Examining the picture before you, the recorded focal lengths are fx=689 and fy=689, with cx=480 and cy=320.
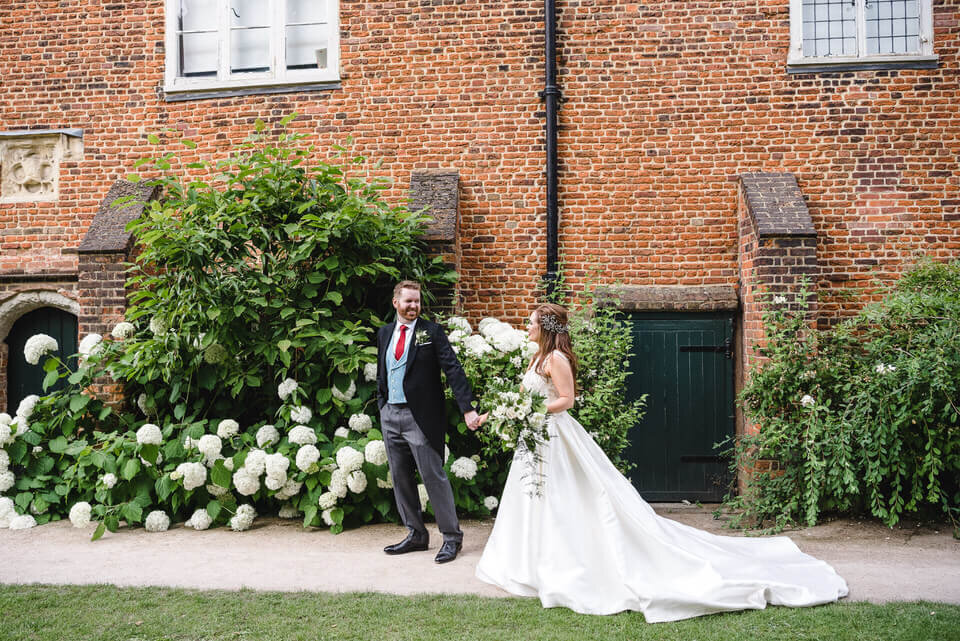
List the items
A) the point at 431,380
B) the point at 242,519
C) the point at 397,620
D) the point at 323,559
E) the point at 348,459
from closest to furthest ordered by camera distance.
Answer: the point at 397,620
the point at 323,559
the point at 431,380
the point at 348,459
the point at 242,519

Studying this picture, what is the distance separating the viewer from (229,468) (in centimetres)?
606

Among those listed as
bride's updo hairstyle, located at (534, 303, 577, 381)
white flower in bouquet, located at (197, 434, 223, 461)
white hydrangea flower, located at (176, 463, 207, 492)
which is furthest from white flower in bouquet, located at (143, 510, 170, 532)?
bride's updo hairstyle, located at (534, 303, 577, 381)

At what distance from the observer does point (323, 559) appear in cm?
514

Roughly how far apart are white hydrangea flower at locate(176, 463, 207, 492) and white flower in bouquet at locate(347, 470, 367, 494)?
1.28 metres

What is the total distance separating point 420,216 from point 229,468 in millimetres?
2987

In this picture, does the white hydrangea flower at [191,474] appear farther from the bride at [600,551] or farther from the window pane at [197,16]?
the window pane at [197,16]

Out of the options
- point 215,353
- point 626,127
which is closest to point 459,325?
point 215,353

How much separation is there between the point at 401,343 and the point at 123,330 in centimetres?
315

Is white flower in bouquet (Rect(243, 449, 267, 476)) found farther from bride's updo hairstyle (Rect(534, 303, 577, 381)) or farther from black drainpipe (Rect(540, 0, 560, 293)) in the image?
black drainpipe (Rect(540, 0, 560, 293))

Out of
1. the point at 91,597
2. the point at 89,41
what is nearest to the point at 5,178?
the point at 89,41

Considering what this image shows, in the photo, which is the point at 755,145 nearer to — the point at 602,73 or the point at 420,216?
the point at 602,73

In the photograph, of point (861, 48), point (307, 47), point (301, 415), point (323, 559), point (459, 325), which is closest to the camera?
point (323, 559)

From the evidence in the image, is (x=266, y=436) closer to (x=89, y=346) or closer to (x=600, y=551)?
(x=89, y=346)

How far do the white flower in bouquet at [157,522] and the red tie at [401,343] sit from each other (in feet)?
8.68
